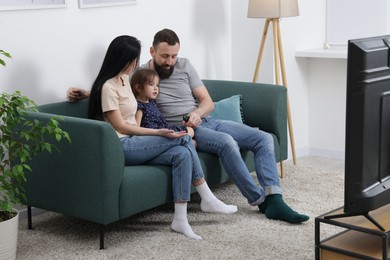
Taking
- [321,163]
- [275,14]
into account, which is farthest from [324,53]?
[321,163]

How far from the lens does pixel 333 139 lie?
5.45 meters

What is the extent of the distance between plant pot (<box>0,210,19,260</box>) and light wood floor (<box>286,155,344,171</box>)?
2.46 meters

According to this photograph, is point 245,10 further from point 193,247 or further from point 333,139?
point 193,247

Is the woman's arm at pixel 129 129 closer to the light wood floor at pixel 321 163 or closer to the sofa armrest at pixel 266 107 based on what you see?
the sofa armrest at pixel 266 107

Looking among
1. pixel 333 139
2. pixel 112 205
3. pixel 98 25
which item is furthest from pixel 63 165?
pixel 333 139

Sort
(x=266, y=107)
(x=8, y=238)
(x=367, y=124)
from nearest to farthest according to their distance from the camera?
(x=367, y=124), (x=8, y=238), (x=266, y=107)

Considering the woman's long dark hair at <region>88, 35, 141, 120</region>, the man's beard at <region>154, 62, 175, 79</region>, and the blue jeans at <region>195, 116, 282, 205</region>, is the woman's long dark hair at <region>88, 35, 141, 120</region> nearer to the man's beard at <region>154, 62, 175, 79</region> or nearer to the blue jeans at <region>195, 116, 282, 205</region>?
the man's beard at <region>154, 62, 175, 79</region>

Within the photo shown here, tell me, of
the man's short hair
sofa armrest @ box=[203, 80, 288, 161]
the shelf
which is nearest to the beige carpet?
sofa armrest @ box=[203, 80, 288, 161]

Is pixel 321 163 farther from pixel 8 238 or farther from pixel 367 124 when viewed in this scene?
pixel 367 124

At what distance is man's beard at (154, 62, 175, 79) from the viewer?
4.18 m

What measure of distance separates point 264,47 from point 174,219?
1885 mm

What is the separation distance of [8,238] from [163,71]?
1.41 metres

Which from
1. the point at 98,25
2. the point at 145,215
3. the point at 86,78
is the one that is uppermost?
the point at 98,25

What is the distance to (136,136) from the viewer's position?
12.4 ft
